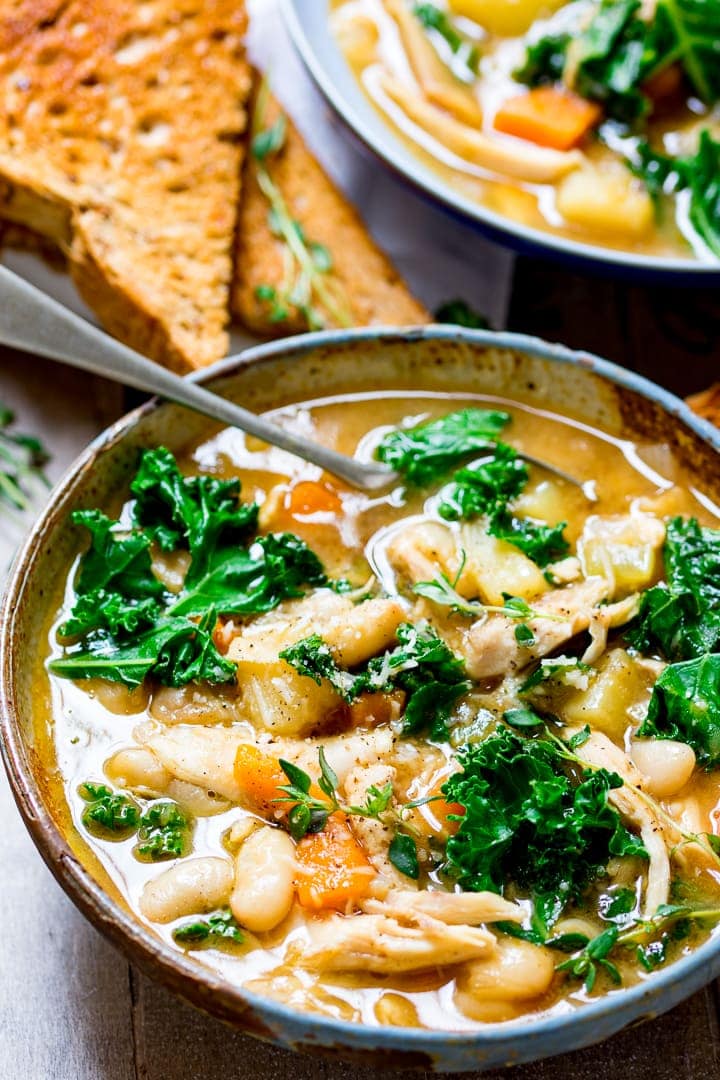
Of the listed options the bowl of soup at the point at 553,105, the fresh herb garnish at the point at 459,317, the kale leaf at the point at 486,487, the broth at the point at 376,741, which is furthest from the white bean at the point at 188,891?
the bowl of soup at the point at 553,105

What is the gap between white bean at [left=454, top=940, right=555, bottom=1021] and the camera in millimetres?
2229

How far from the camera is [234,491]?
2.89m

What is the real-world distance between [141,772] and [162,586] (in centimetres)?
45

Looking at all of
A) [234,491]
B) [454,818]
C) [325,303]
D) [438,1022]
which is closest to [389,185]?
[325,303]

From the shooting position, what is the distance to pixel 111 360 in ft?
9.16

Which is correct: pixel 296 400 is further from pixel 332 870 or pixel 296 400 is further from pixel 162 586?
pixel 332 870

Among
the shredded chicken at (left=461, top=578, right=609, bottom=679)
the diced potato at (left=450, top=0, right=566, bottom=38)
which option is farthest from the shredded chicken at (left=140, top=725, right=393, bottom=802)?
the diced potato at (left=450, top=0, right=566, bottom=38)

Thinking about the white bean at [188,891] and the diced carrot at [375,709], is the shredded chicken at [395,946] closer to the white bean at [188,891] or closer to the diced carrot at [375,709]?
the white bean at [188,891]

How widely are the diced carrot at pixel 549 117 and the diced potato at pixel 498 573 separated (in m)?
1.56

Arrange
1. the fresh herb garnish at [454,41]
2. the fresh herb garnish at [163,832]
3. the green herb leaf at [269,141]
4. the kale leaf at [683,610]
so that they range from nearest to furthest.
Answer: the fresh herb garnish at [163,832] < the kale leaf at [683,610] < the green herb leaf at [269,141] < the fresh herb garnish at [454,41]

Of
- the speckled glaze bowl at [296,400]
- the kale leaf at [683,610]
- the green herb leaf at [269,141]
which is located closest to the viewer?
the speckled glaze bowl at [296,400]

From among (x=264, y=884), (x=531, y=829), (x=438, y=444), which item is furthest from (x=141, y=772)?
(x=438, y=444)

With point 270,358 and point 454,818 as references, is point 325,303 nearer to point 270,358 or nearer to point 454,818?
point 270,358

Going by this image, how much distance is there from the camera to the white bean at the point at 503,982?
2.23 m
